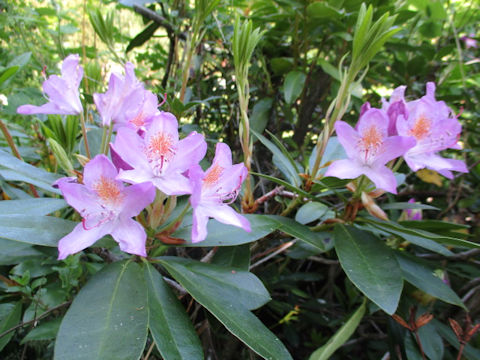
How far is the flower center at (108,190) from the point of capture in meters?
0.67

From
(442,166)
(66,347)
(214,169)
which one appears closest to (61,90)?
(214,169)

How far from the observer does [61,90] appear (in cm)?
80

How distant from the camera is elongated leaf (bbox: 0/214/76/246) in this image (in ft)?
2.04

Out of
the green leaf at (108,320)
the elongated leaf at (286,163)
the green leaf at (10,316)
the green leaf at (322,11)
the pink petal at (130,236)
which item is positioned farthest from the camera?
the green leaf at (322,11)

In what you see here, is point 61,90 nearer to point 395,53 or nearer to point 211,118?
point 211,118

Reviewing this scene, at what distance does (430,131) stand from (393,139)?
19 centimetres

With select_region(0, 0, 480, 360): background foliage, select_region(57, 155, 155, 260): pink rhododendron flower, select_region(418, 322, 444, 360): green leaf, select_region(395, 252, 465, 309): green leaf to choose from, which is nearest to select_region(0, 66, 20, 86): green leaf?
select_region(0, 0, 480, 360): background foliage

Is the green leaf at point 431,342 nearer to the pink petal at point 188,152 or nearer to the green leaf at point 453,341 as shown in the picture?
the green leaf at point 453,341

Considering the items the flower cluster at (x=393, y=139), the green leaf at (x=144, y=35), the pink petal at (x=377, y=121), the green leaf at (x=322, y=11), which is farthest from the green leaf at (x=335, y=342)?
the green leaf at (x=144, y=35)

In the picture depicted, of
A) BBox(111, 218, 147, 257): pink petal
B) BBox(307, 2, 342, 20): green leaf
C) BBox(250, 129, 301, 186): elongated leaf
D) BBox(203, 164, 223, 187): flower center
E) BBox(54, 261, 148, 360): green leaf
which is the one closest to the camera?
BBox(54, 261, 148, 360): green leaf

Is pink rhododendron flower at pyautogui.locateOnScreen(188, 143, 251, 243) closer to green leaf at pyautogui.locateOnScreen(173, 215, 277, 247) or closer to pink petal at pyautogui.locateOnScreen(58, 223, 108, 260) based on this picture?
green leaf at pyautogui.locateOnScreen(173, 215, 277, 247)

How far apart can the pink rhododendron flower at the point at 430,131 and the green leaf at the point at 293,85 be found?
42 cm

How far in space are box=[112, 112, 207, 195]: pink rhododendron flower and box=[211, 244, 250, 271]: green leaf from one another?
0.95ft

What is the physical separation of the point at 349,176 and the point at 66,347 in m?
0.65
